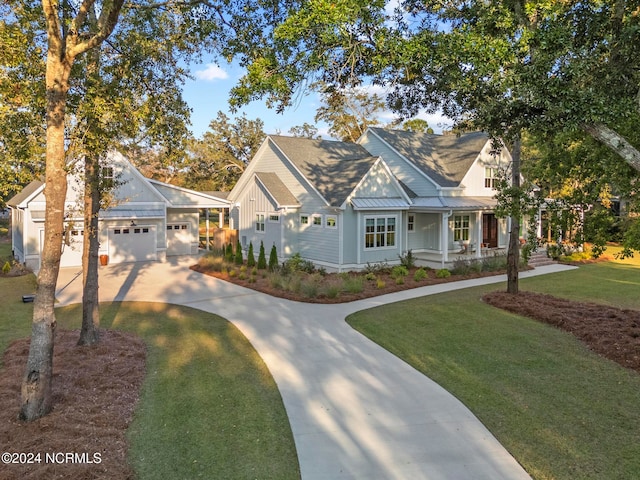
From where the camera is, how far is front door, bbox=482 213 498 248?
25547 millimetres

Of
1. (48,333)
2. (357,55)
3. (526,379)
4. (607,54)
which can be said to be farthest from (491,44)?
(48,333)

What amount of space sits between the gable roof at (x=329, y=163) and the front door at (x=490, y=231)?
306 inches

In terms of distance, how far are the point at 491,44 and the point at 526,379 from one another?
19.2 ft

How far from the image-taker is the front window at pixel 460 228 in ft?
77.8

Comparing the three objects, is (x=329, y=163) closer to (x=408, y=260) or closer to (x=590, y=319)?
(x=408, y=260)

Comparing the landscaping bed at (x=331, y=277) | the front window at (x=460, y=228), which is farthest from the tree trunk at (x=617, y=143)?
the front window at (x=460, y=228)

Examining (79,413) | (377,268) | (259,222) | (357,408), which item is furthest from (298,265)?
(79,413)

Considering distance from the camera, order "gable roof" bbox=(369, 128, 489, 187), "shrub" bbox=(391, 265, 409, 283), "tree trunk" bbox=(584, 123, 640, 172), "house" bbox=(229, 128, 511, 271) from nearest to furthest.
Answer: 1. "tree trunk" bbox=(584, 123, 640, 172)
2. "shrub" bbox=(391, 265, 409, 283)
3. "house" bbox=(229, 128, 511, 271)
4. "gable roof" bbox=(369, 128, 489, 187)

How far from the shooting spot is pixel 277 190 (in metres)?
22.3

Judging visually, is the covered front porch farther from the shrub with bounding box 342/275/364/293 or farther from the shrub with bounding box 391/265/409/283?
the shrub with bounding box 342/275/364/293

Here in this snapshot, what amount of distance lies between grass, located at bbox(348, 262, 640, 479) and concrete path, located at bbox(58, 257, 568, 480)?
0.39 metres

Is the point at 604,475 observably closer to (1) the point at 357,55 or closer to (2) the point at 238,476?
(2) the point at 238,476

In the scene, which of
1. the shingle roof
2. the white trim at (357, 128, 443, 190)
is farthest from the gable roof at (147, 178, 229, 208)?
the white trim at (357, 128, 443, 190)

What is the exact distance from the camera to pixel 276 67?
25.8 ft
